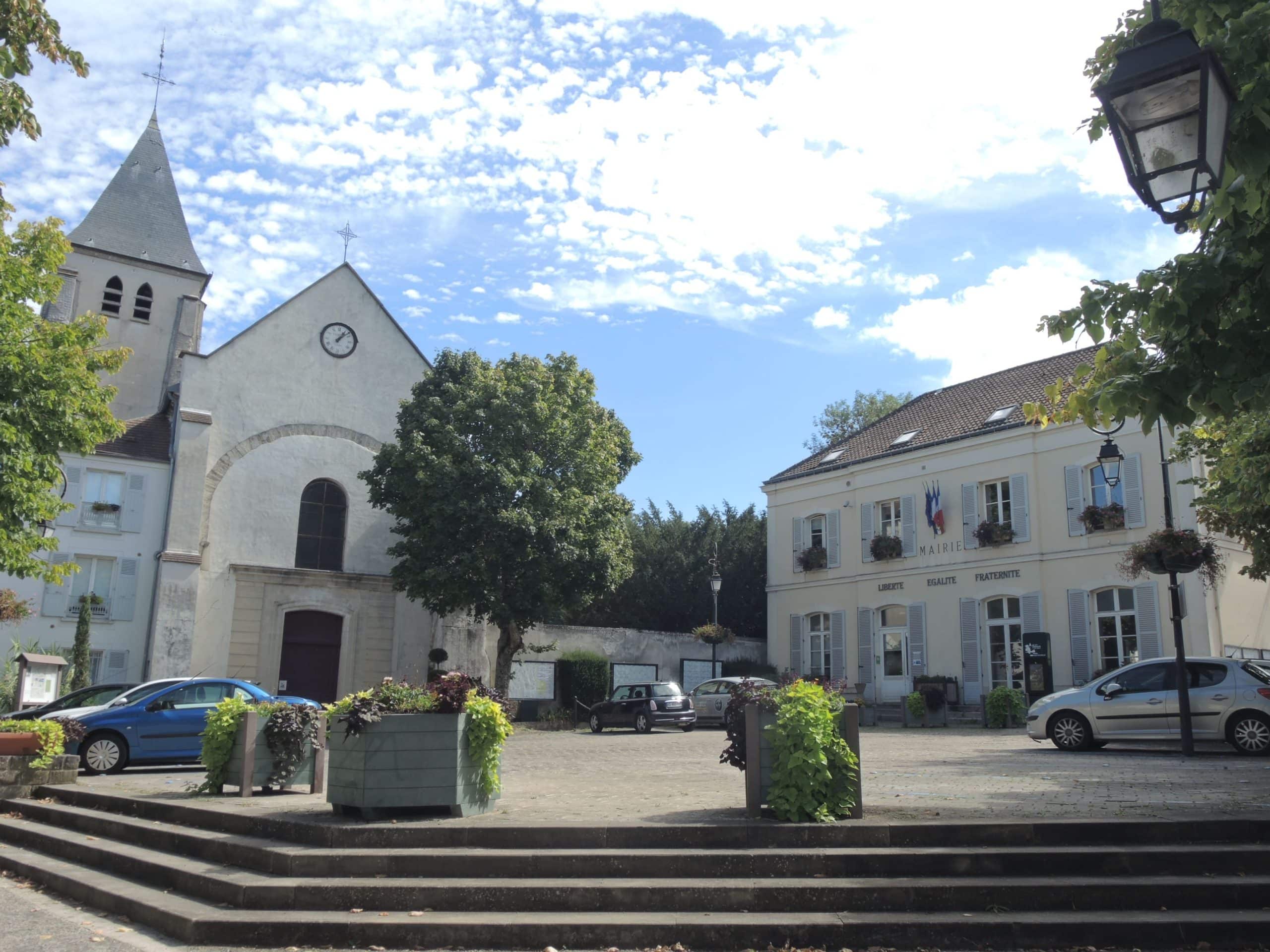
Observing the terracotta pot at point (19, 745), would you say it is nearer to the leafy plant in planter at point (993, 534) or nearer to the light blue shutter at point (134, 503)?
the light blue shutter at point (134, 503)

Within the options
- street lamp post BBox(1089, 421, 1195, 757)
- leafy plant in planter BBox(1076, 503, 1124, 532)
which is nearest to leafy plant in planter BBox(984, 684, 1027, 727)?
leafy plant in planter BBox(1076, 503, 1124, 532)

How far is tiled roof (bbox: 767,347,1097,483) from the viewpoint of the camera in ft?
89.1

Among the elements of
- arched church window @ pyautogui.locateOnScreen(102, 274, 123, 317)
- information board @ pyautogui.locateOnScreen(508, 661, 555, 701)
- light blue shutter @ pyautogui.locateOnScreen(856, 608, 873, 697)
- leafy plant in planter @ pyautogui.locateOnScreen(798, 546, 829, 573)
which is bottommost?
information board @ pyautogui.locateOnScreen(508, 661, 555, 701)

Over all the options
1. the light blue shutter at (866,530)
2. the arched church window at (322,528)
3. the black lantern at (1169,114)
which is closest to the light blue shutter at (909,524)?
the light blue shutter at (866,530)

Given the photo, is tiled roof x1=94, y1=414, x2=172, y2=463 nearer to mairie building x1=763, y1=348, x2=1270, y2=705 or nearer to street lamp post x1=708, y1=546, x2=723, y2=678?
street lamp post x1=708, y1=546, x2=723, y2=678

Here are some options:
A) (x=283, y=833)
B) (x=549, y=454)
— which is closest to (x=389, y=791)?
(x=283, y=833)

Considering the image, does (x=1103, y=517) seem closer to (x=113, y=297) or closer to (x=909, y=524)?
(x=909, y=524)

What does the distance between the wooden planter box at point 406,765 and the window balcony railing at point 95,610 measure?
2119cm

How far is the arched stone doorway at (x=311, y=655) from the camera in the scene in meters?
28.5

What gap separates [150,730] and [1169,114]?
50.7 ft

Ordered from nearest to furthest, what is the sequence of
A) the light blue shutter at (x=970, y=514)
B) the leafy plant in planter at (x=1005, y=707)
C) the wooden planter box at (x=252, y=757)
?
1. the wooden planter box at (x=252, y=757)
2. the leafy plant in planter at (x=1005, y=707)
3. the light blue shutter at (x=970, y=514)

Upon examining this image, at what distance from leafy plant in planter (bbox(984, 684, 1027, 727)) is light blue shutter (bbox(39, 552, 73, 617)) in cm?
2252

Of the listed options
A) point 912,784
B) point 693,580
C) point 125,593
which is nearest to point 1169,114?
point 912,784

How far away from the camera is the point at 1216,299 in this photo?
18.8 ft
